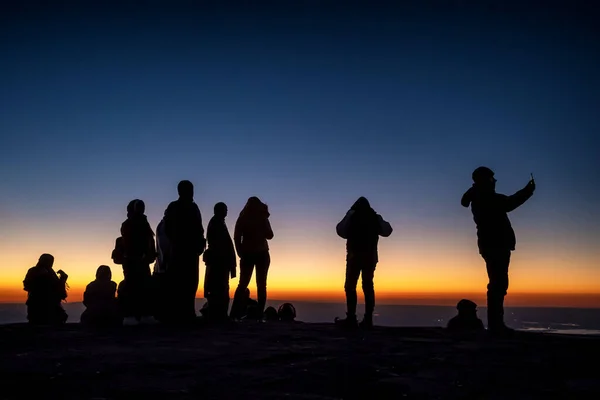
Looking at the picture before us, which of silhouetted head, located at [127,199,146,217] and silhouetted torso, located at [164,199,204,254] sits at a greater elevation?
silhouetted head, located at [127,199,146,217]

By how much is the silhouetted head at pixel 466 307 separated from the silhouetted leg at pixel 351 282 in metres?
3.09

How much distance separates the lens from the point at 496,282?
296 inches

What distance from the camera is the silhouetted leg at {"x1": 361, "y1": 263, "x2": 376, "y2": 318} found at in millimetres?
8641

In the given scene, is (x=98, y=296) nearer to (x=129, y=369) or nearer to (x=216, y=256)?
(x=216, y=256)

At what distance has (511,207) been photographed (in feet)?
25.0

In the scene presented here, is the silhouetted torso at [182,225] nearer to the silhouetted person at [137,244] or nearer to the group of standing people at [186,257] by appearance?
the group of standing people at [186,257]

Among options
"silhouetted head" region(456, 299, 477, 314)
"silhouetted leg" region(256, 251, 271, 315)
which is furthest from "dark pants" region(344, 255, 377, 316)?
"silhouetted head" region(456, 299, 477, 314)

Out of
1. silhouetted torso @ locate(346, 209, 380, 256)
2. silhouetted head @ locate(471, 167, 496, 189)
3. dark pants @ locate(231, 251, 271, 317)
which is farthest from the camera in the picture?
dark pants @ locate(231, 251, 271, 317)

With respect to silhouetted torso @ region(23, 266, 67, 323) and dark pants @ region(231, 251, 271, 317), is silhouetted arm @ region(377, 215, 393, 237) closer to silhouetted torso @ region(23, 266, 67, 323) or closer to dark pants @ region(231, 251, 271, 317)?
dark pants @ region(231, 251, 271, 317)

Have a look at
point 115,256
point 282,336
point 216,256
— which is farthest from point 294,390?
point 115,256

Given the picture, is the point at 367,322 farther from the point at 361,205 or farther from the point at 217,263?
the point at 217,263

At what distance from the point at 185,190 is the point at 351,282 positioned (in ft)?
11.0

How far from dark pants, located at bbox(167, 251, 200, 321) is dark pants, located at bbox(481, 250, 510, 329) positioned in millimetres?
4961

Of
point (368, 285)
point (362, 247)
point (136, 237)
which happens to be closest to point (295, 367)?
point (362, 247)
